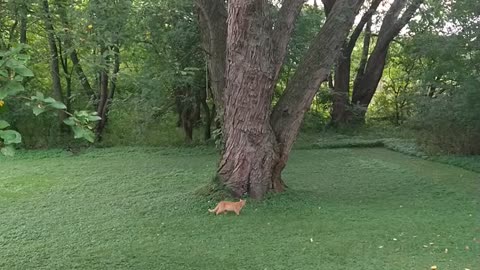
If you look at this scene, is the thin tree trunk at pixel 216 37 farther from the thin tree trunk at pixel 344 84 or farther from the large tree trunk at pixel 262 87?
the thin tree trunk at pixel 344 84

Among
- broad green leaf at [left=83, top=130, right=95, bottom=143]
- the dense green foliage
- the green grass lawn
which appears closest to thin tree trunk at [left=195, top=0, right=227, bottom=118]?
the dense green foliage

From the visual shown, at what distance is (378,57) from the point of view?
37.1 feet

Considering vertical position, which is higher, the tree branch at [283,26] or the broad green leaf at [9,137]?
the tree branch at [283,26]

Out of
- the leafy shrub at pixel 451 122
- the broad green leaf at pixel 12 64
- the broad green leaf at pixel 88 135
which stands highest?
the broad green leaf at pixel 12 64

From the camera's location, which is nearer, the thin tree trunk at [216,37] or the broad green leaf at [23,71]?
the broad green leaf at [23,71]

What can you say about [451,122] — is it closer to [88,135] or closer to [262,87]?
[262,87]

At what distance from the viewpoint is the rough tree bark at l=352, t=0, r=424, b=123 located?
416 inches

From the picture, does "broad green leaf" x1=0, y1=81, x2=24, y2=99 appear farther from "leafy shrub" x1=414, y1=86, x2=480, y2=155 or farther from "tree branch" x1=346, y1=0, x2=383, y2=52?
"tree branch" x1=346, y1=0, x2=383, y2=52

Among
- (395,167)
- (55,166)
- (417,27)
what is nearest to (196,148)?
(55,166)

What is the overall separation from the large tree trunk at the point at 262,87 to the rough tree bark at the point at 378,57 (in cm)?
595

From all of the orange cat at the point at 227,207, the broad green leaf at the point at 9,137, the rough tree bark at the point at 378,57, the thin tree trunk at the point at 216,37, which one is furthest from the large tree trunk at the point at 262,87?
the rough tree bark at the point at 378,57

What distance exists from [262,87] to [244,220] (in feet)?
4.20

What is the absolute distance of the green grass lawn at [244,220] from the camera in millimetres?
3514

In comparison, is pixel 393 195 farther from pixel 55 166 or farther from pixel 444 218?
pixel 55 166
